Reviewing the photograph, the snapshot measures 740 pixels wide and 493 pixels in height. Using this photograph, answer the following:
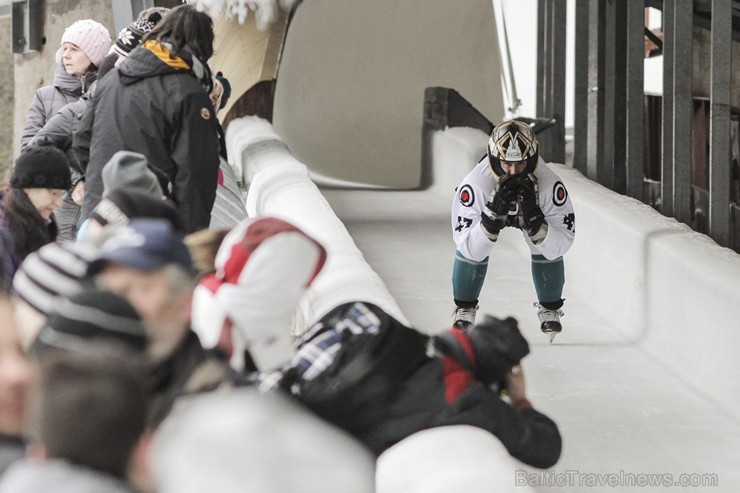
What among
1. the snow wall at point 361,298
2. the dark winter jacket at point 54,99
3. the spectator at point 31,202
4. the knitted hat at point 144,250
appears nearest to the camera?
the knitted hat at point 144,250

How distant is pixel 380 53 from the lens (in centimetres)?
1532

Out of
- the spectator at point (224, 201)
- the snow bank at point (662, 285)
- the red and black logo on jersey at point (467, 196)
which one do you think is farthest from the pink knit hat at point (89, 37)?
the snow bank at point (662, 285)

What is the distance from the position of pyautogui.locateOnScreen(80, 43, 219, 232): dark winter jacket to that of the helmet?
172cm

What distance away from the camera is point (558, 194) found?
569 cm

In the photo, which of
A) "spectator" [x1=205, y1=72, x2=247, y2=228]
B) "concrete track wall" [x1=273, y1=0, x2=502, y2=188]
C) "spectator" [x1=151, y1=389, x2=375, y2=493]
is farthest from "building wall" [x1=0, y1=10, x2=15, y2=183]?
"spectator" [x1=151, y1=389, x2=375, y2=493]

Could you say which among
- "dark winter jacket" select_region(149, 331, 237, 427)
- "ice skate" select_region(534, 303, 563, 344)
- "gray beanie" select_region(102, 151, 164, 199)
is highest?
"gray beanie" select_region(102, 151, 164, 199)

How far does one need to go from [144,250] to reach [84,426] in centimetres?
79

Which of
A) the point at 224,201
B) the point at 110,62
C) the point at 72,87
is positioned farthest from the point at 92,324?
the point at 72,87

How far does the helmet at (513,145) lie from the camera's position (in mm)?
5539

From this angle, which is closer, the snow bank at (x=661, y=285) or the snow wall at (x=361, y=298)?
the snow wall at (x=361, y=298)

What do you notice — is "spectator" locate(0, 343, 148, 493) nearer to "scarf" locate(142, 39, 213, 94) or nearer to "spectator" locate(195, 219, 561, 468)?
"spectator" locate(195, 219, 561, 468)

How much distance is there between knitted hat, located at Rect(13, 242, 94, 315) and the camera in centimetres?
225

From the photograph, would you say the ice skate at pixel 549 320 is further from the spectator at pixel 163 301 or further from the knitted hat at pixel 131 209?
the spectator at pixel 163 301

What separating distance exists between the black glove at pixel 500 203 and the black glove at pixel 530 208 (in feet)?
Result: 0.10
